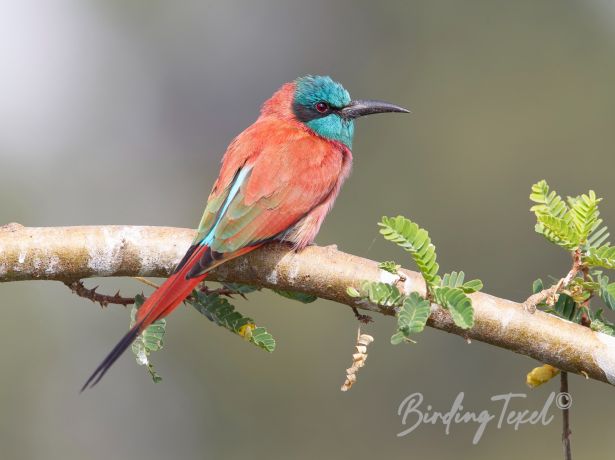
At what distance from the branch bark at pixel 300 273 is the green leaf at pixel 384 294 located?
0.05 metres

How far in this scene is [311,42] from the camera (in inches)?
592

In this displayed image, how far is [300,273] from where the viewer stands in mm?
2805

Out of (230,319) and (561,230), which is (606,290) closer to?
(561,230)

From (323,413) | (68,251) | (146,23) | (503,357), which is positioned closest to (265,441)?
(323,413)

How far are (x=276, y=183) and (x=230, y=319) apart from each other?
79 cm

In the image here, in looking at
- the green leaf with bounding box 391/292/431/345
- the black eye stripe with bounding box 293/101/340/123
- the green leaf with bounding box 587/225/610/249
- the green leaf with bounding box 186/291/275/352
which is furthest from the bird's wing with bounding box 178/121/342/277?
the green leaf with bounding box 587/225/610/249

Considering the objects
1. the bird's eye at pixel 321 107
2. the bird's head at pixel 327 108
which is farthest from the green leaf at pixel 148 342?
the bird's eye at pixel 321 107

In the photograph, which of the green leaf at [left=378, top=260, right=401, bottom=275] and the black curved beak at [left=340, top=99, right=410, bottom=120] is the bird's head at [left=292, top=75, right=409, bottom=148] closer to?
the black curved beak at [left=340, top=99, right=410, bottom=120]

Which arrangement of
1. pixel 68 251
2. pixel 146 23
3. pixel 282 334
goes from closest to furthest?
1. pixel 68 251
2. pixel 282 334
3. pixel 146 23

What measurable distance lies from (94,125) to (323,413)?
7155 millimetres

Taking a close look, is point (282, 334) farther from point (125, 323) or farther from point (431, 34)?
point (431, 34)

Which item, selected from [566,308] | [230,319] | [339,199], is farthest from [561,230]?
[339,199]

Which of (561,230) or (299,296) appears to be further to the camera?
(299,296)

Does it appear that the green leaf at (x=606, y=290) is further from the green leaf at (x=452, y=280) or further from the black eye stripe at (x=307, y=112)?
the black eye stripe at (x=307, y=112)
